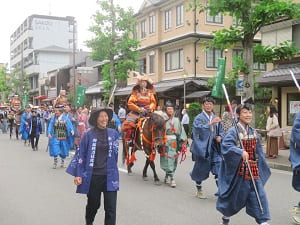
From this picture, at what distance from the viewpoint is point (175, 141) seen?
27.9 ft

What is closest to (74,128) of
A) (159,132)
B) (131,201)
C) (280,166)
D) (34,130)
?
(34,130)

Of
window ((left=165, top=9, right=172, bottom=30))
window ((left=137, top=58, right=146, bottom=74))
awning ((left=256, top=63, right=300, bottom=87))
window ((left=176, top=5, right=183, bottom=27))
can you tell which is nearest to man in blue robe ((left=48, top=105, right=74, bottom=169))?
awning ((left=256, top=63, right=300, bottom=87))

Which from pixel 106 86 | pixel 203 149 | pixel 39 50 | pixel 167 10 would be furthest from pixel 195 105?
pixel 39 50

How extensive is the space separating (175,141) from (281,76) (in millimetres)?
9594

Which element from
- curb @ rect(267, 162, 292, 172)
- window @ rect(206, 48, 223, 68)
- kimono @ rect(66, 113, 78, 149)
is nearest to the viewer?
curb @ rect(267, 162, 292, 172)

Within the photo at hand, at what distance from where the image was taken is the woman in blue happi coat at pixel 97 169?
4645mm

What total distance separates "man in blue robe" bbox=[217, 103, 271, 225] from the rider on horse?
13.9 feet

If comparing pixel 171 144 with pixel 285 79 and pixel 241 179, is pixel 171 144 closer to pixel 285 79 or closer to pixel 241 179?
pixel 241 179

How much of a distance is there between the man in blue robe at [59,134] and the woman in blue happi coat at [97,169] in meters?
6.59

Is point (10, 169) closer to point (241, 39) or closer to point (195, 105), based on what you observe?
point (241, 39)

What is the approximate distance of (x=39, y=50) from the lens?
58625 mm

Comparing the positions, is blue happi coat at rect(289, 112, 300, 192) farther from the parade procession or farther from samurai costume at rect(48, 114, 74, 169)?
samurai costume at rect(48, 114, 74, 169)

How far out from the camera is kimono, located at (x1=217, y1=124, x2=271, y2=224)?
191 inches

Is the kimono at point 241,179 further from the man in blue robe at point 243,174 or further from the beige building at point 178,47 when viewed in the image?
the beige building at point 178,47
